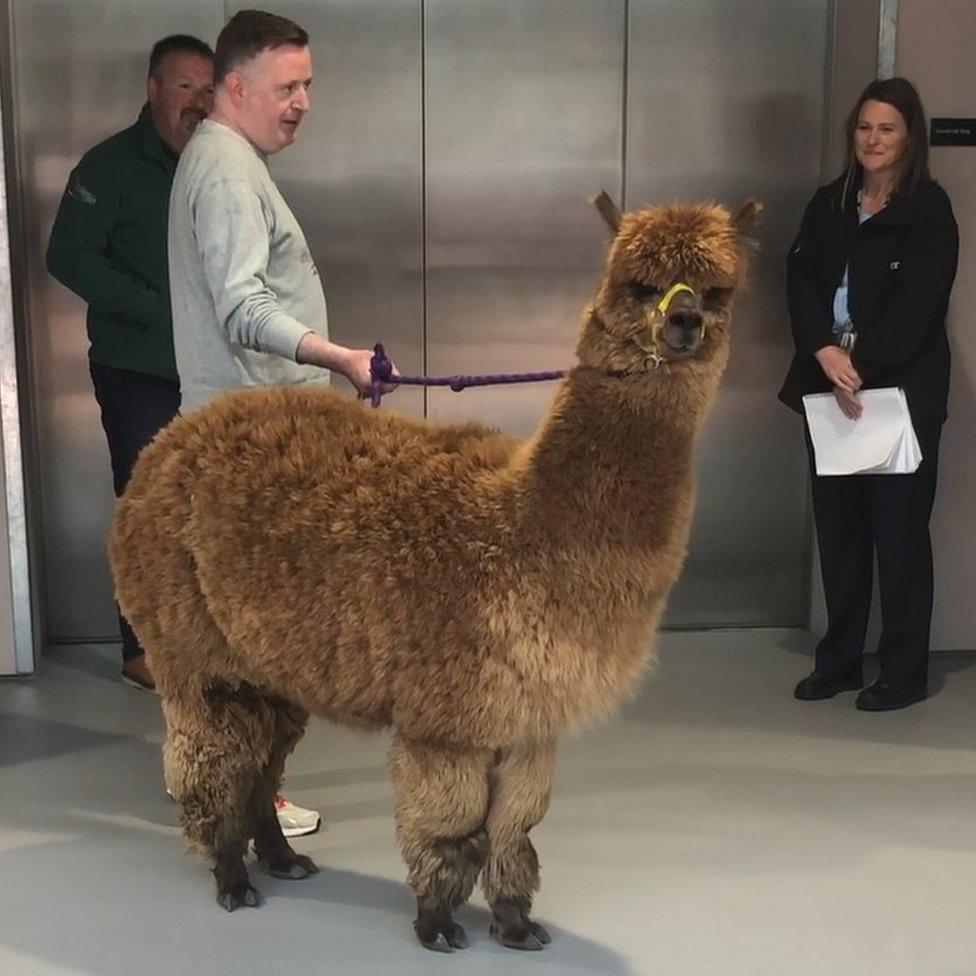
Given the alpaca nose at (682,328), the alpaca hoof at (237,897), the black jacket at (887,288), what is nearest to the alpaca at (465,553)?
the alpaca nose at (682,328)

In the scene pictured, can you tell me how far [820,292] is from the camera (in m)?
3.95

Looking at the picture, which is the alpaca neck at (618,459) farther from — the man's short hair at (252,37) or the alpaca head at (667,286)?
the man's short hair at (252,37)

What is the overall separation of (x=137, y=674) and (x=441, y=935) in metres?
1.93

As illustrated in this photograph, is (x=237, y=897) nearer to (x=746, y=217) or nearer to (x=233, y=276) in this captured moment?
(x=233, y=276)

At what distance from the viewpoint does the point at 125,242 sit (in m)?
3.81

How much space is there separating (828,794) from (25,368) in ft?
9.49

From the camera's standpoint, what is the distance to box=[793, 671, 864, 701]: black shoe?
159 inches

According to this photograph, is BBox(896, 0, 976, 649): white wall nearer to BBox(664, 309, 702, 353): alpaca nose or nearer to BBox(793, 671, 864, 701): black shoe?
BBox(793, 671, 864, 701): black shoe

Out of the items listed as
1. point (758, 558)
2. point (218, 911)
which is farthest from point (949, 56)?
point (218, 911)

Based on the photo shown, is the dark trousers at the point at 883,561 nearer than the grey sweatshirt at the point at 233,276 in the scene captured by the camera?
No

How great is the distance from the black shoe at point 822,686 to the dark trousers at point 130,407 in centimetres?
205

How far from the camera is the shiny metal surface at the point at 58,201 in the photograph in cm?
429

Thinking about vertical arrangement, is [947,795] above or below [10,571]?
below

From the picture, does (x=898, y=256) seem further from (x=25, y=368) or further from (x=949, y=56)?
(x=25, y=368)
